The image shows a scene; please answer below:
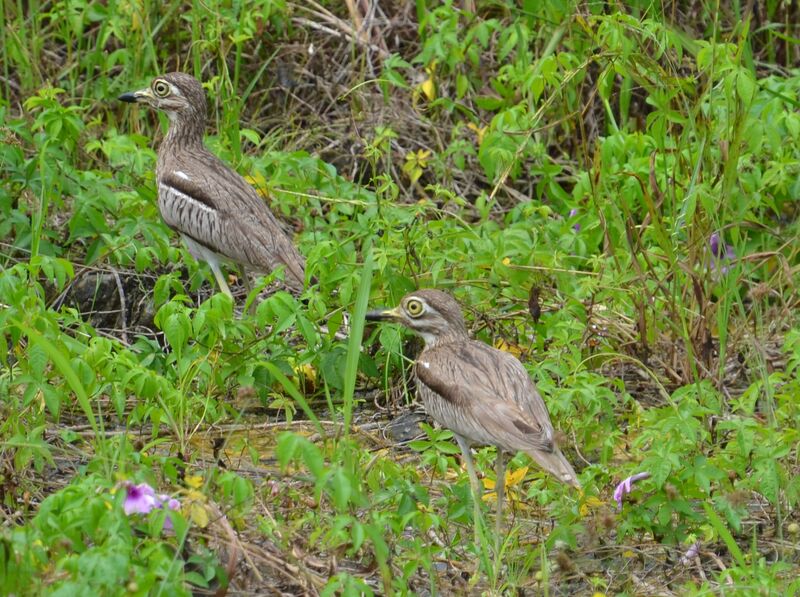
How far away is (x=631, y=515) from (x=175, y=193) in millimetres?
2987

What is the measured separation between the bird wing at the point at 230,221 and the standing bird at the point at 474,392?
4.24 feet

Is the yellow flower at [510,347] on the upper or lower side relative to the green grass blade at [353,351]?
lower

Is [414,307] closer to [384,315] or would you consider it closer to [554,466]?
[384,315]

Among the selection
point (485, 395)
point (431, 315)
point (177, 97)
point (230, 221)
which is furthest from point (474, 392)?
point (177, 97)

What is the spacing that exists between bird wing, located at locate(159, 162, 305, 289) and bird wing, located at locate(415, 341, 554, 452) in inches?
61.6

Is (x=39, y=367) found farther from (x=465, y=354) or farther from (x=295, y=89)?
(x=295, y=89)

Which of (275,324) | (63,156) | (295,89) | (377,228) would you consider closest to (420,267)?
(377,228)

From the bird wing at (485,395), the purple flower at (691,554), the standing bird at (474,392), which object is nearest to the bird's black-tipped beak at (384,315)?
the standing bird at (474,392)

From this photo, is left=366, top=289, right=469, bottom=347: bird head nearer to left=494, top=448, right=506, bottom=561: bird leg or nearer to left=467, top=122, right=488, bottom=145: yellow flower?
left=494, top=448, right=506, bottom=561: bird leg

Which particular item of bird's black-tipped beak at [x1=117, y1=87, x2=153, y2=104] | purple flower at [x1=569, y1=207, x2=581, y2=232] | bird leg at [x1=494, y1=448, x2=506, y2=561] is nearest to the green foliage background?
purple flower at [x1=569, y1=207, x2=581, y2=232]

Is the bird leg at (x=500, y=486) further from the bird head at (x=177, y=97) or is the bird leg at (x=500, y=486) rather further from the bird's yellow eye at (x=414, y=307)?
the bird head at (x=177, y=97)

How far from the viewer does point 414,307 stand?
17.8ft

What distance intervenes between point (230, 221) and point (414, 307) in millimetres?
1615

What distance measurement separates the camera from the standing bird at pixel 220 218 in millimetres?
6719
